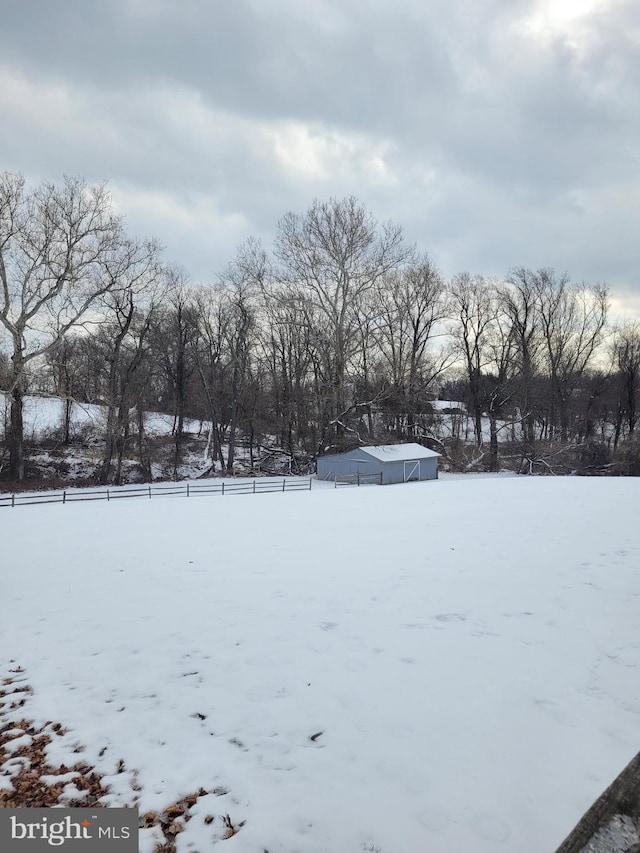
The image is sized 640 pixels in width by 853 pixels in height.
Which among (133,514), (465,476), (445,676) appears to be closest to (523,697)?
(445,676)

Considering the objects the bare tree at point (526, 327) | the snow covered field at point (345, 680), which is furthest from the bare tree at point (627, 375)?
the snow covered field at point (345, 680)

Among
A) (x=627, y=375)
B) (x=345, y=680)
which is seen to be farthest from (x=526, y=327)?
(x=345, y=680)

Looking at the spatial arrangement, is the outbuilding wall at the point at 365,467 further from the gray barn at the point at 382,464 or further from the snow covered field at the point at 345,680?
the snow covered field at the point at 345,680

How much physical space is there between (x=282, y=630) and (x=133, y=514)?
10.8m

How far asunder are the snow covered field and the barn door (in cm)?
2368

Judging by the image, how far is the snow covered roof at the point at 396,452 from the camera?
33.4m

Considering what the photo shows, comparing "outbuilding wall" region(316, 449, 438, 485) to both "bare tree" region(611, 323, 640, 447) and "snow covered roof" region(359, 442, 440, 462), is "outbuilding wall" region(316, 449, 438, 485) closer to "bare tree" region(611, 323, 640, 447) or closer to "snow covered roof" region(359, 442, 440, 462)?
"snow covered roof" region(359, 442, 440, 462)

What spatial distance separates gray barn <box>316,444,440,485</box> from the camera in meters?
32.9

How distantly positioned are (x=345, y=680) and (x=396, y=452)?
3066cm

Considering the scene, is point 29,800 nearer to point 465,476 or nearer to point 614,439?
point 465,476

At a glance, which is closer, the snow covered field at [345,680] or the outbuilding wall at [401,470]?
the snow covered field at [345,680]

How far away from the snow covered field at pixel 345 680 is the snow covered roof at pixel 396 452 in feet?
75.6

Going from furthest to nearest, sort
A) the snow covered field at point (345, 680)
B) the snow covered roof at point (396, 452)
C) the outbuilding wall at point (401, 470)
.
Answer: the snow covered roof at point (396, 452) < the outbuilding wall at point (401, 470) < the snow covered field at point (345, 680)

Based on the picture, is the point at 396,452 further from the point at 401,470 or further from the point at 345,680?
the point at 345,680
